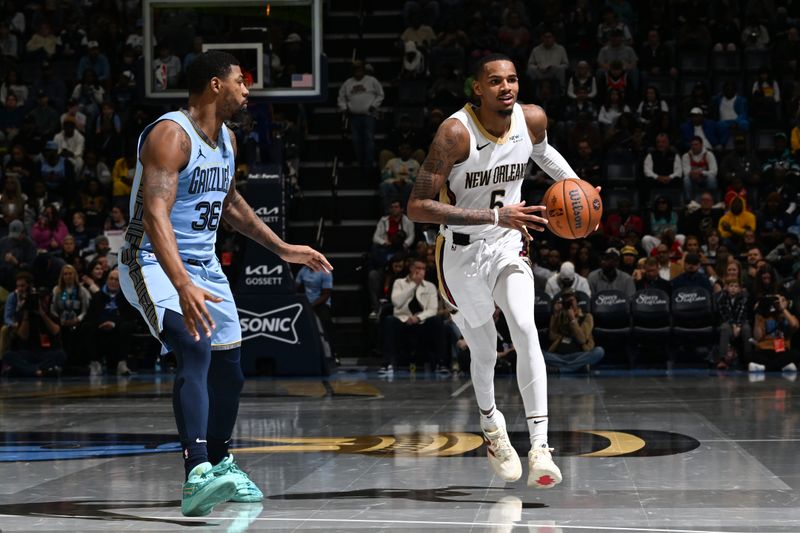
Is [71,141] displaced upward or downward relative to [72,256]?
upward

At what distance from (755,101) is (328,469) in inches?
571

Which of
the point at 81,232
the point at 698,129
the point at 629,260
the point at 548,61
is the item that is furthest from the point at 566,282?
the point at 81,232

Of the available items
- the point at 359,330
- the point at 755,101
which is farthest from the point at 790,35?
the point at 359,330

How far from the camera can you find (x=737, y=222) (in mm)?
16969

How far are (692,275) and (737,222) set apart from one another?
72.6 inches

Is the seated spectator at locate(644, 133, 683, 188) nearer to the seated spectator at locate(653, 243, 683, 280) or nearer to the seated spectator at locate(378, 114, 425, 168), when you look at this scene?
the seated spectator at locate(653, 243, 683, 280)

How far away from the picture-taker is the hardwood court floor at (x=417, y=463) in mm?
5297

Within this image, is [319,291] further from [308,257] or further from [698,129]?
[308,257]

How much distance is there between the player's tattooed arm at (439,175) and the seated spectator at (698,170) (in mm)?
12385

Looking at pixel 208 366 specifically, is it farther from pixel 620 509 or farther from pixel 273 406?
pixel 273 406

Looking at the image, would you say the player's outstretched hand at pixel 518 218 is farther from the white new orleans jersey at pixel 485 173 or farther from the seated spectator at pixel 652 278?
the seated spectator at pixel 652 278

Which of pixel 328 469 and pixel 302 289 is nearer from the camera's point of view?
pixel 328 469

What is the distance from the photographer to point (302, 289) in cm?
1648

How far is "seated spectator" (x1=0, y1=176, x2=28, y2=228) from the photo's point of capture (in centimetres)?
1814
